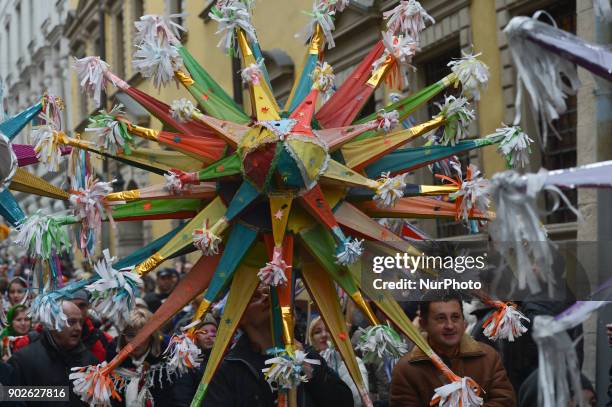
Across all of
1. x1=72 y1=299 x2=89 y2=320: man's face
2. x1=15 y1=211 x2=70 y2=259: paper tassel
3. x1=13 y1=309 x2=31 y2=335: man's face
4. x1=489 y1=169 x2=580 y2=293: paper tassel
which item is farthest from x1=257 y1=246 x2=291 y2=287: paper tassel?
x1=13 y1=309 x2=31 y2=335: man's face

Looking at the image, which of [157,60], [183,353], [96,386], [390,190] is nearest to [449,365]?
[390,190]

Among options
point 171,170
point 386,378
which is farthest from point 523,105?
point 386,378

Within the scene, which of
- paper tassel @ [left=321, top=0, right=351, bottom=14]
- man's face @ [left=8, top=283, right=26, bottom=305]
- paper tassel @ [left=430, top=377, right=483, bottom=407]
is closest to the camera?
paper tassel @ [left=430, top=377, right=483, bottom=407]

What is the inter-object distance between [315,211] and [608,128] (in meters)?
2.67

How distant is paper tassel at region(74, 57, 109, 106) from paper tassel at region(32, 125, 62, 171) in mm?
238

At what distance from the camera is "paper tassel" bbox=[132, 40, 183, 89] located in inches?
180

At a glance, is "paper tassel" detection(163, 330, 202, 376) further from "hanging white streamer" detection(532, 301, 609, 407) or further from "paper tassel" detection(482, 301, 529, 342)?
"hanging white streamer" detection(532, 301, 609, 407)

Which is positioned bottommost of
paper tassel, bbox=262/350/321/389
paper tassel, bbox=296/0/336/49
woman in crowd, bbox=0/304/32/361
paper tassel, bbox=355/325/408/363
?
woman in crowd, bbox=0/304/32/361

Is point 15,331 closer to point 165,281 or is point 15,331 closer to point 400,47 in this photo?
point 165,281

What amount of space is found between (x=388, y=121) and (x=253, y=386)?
1.27 m

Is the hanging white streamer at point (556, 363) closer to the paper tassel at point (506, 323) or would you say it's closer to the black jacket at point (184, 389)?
the paper tassel at point (506, 323)

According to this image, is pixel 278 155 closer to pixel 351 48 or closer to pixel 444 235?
pixel 444 235

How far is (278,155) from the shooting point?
4.45 m

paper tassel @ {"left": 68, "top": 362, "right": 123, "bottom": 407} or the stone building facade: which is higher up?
the stone building facade
